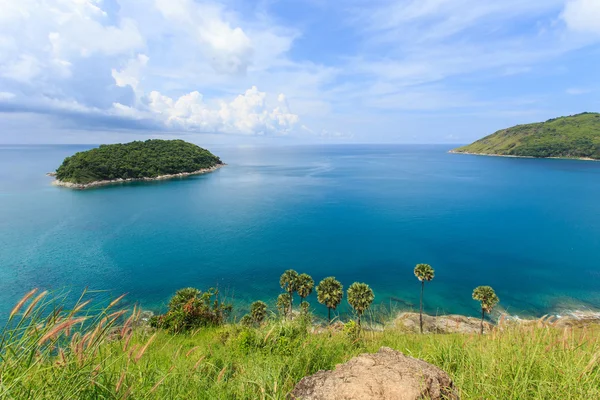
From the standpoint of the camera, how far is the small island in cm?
11850

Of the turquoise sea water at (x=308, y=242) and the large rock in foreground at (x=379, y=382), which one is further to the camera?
the turquoise sea water at (x=308, y=242)

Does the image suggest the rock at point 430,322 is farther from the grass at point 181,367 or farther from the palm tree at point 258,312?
the grass at point 181,367

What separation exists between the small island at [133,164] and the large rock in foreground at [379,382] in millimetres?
135768

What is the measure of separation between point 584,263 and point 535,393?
220 feet

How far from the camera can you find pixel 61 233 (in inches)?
2443

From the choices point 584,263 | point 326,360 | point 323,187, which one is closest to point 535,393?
point 326,360

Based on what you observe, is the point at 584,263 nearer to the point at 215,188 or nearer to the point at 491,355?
the point at 491,355

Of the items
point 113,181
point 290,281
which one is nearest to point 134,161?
point 113,181

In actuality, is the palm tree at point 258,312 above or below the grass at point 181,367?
below

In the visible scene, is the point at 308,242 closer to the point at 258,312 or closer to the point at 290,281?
the point at 290,281

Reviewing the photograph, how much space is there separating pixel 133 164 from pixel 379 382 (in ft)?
514

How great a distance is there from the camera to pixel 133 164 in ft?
449

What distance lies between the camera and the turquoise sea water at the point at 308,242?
43.1m

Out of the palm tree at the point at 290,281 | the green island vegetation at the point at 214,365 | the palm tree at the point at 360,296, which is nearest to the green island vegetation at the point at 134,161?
the palm tree at the point at 290,281
